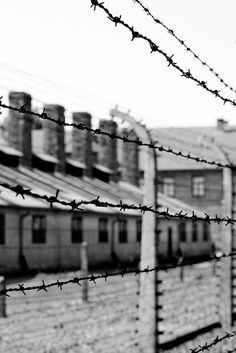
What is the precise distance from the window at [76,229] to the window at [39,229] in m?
2.06

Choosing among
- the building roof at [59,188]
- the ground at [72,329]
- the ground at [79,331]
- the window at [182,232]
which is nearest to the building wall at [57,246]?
the building roof at [59,188]

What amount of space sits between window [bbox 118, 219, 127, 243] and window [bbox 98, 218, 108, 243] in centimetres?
162

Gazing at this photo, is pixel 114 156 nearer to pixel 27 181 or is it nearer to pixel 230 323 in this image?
pixel 27 181

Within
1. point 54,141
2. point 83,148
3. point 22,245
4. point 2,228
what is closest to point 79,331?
point 2,228

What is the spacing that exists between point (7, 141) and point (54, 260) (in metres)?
9.70

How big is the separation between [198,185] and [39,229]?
26.7 m

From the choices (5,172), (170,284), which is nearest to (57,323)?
(170,284)

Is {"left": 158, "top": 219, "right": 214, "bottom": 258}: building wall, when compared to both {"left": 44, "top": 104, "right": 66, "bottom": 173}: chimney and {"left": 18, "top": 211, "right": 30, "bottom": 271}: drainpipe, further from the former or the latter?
{"left": 18, "top": 211, "right": 30, "bottom": 271}: drainpipe

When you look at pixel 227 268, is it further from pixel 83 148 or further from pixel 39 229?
pixel 83 148

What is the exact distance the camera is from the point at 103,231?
3123 cm

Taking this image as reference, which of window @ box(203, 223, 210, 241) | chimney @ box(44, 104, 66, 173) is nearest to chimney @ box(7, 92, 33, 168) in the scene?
chimney @ box(44, 104, 66, 173)

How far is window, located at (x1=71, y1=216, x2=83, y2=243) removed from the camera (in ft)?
94.3

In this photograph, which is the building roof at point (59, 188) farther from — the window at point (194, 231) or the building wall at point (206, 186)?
the building wall at point (206, 186)

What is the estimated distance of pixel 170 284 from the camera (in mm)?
19828
